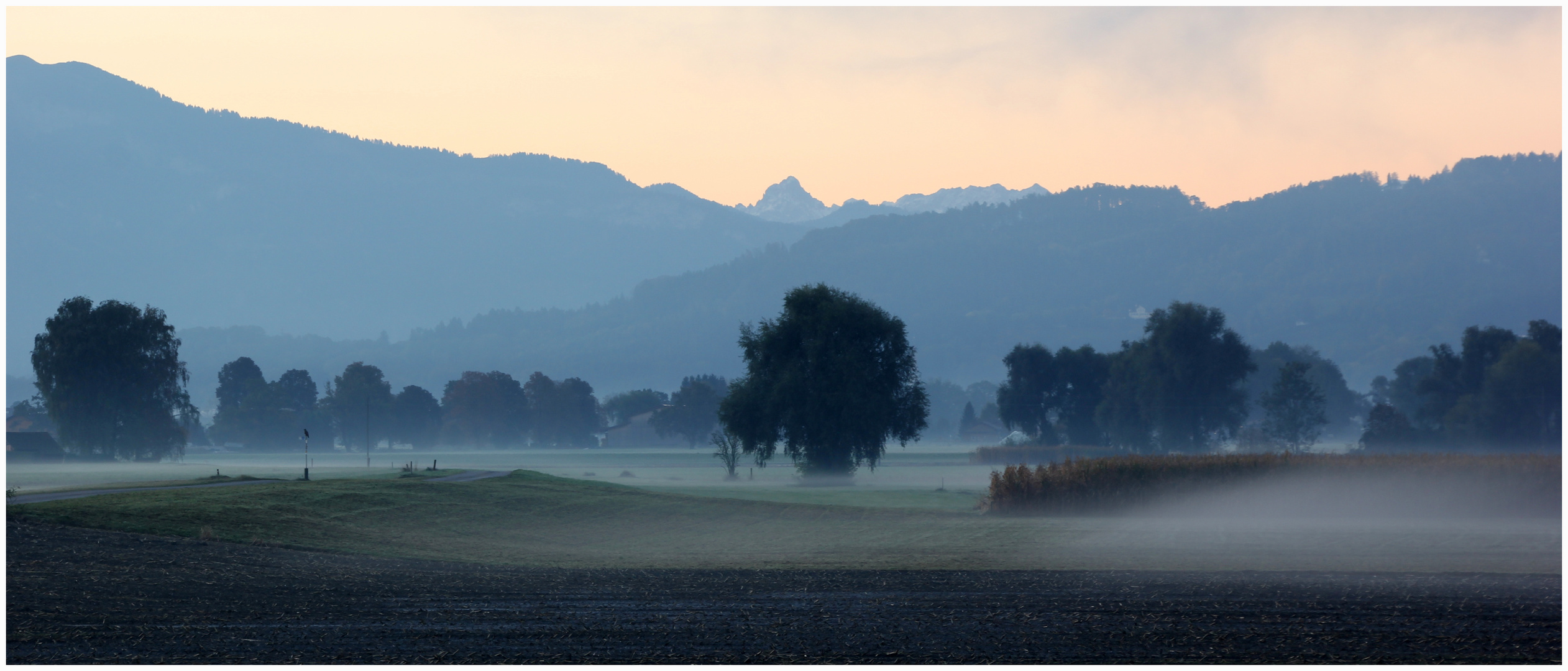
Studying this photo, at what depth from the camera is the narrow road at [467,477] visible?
61.8 meters

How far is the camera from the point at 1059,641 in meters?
17.7

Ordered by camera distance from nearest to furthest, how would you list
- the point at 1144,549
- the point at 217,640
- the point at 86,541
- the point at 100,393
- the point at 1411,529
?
the point at 217,640 → the point at 86,541 → the point at 1144,549 → the point at 1411,529 → the point at 100,393

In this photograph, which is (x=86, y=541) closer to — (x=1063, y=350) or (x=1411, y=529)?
(x=1411, y=529)

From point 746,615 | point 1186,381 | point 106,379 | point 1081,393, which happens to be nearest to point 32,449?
point 106,379

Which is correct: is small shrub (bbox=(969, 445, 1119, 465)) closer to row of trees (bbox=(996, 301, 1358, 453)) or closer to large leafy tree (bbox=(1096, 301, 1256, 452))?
row of trees (bbox=(996, 301, 1358, 453))

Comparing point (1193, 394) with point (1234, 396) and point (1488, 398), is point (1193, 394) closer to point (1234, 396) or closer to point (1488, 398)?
point (1234, 396)

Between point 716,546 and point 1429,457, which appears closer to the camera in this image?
point 716,546

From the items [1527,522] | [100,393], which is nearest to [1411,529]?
[1527,522]

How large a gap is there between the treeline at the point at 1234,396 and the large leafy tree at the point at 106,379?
101 m

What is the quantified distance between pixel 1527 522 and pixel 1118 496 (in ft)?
50.8

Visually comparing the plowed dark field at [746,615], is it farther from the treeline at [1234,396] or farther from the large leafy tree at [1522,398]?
the treeline at [1234,396]

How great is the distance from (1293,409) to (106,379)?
4774 inches

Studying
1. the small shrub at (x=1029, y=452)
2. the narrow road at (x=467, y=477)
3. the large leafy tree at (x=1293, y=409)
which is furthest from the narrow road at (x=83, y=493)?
the large leafy tree at (x=1293, y=409)

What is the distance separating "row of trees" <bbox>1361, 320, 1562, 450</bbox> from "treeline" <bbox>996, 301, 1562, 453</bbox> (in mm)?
129
